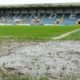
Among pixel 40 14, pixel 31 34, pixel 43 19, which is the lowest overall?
pixel 43 19

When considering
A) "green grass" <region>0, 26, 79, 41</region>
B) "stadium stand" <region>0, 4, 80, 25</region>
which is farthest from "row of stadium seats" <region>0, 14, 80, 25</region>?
"green grass" <region>0, 26, 79, 41</region>

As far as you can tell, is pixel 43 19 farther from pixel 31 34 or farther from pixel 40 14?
pixel 31 34

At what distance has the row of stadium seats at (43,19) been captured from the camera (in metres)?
69.8

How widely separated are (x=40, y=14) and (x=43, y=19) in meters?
7.79

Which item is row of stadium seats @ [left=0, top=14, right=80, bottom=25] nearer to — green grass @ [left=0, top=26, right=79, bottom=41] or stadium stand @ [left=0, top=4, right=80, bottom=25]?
stadium stand @ [left=0, top=4, right=80, bottom=25]

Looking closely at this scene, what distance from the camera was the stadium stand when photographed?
233ft

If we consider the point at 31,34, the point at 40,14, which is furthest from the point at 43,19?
the point at 31,34

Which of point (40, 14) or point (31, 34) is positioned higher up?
point (31, 34)

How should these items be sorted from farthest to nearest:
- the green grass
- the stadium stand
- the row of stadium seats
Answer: the stadium stand
the row of stadium seats
the green grass

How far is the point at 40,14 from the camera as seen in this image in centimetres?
8050

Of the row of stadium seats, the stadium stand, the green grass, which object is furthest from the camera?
the stadium stand

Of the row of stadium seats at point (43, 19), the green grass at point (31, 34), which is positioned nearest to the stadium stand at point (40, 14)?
the row of stadium seats at point (43, 19)

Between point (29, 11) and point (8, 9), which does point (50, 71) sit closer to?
point (29, 11)

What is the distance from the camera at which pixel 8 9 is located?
292 ft
